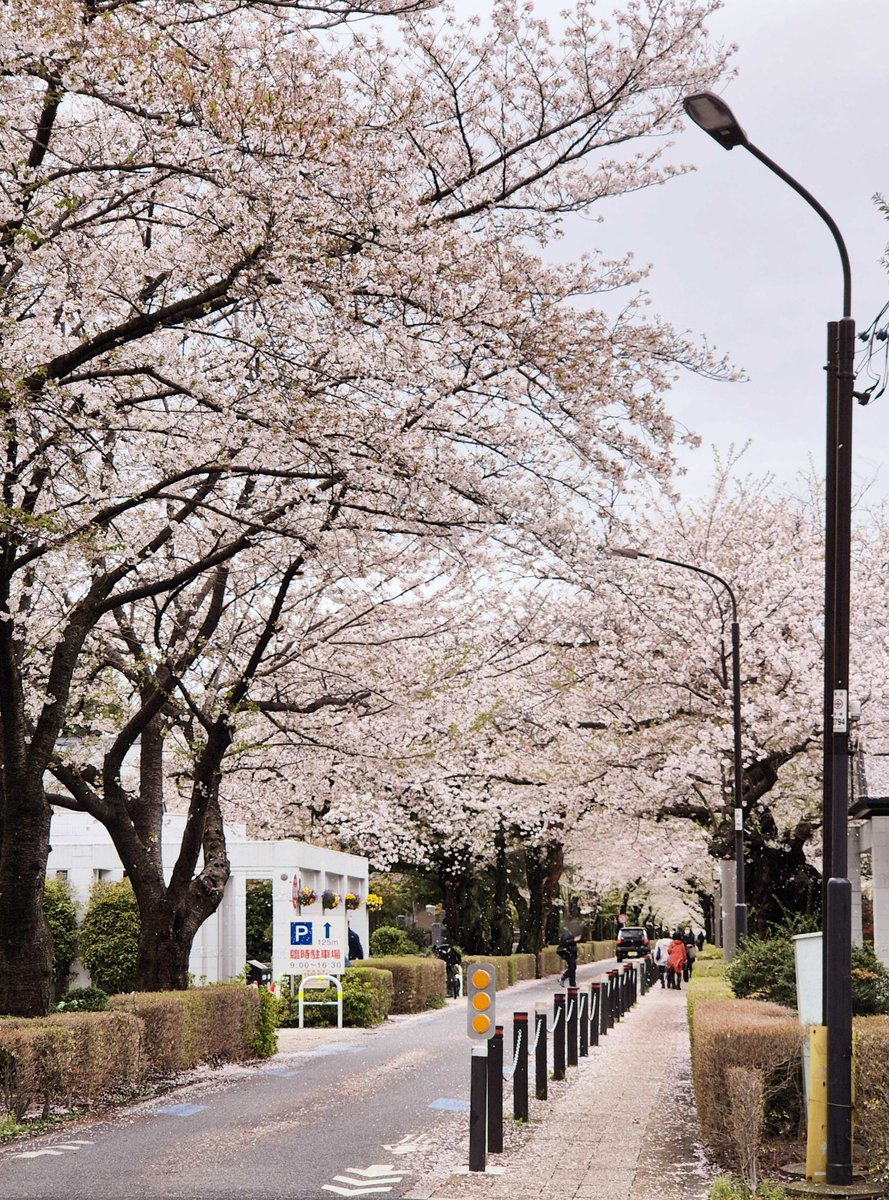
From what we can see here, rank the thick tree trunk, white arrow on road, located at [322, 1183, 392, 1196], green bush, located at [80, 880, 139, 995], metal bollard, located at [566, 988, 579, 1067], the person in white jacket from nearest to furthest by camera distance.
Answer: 1. white arrow on road, located at [322, 1183, 392, 1196]
2. the thick tree trunk
3. metal bollard, located at [566, 988, 579, 1067]
4. green bush, located at [80, 880, 139, 995]
5. the person in white jacket

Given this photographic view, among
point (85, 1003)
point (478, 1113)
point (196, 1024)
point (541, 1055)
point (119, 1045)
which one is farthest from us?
point (196, 1024)

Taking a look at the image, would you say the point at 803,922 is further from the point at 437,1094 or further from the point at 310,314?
the point at 310,314

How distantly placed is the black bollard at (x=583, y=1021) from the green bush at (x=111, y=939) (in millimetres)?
10293

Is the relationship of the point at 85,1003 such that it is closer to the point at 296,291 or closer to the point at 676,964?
the point at 296,291

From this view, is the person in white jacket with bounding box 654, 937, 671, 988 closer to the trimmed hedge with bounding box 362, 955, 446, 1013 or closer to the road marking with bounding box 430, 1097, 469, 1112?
the trimmed hedge with bounding box 362, 955, 446, 1013

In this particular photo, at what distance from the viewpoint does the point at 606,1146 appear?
10203 millimetres

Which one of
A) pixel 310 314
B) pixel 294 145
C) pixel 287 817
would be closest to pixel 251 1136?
pixel 310 314

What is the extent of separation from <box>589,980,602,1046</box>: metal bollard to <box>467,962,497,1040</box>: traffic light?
10.7 m

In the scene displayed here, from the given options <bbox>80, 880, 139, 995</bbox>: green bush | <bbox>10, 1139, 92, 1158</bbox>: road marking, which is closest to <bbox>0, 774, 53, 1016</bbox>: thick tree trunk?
<bbox>10, 1139, 92, 1158</bbox>: road marking

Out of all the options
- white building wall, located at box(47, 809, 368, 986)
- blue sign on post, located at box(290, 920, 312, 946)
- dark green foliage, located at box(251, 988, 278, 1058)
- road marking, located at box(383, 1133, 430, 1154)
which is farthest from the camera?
white building wall, located at box(47, 809, 368, 986)

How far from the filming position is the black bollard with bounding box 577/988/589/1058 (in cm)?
1791

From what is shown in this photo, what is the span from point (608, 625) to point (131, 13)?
1773 cm

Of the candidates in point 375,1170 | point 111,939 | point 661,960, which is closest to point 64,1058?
point 375,1170

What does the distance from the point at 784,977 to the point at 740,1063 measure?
13.5ft
